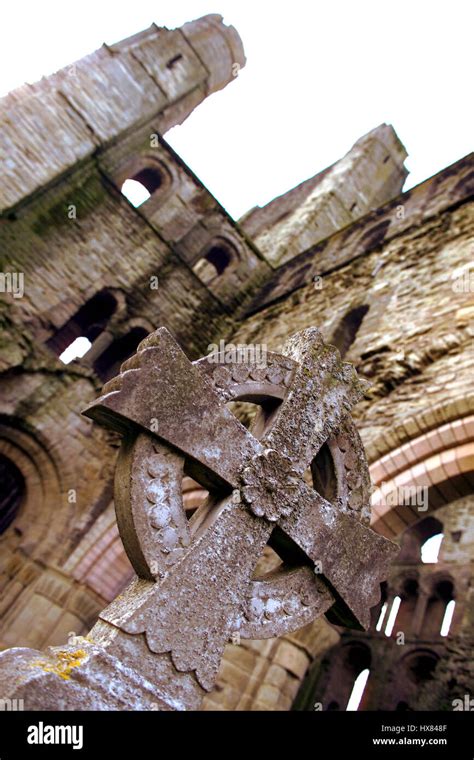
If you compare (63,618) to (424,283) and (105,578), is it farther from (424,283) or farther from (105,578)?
(424,283)

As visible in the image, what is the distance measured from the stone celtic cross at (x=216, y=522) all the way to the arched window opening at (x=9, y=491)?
6.46m

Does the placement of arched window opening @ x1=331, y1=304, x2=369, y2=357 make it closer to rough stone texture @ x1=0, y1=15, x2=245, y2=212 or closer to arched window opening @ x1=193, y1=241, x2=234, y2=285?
arched window opening @ x1=193, y1=241, x2=234, y2=285

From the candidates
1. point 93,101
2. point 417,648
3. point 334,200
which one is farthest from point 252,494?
point 334,200

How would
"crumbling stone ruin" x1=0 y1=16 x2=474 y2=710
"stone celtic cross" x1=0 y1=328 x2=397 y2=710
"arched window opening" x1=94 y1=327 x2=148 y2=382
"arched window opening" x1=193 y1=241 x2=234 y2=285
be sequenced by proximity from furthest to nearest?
"arched window opening" x1=193 y1=241 x2=234 y2=285
"arched window opening" x1=94 y1=327 x2=148 y2=382
"crumbling stone ruin" x1=0 y1=16 x2=474 y2=710
"stone celtic cross" x1=0 y1=328 x2=397 y2=710

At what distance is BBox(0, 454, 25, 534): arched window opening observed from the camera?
8.01 meters

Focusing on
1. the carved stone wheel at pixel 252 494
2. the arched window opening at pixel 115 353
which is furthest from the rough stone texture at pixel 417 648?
the carved stone wheel at pixel 252 494

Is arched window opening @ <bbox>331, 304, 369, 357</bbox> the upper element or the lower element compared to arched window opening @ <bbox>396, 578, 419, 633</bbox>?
lower

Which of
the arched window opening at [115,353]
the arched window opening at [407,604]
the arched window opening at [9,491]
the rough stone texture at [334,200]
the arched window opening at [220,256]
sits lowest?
the arched window opening at [9,491]

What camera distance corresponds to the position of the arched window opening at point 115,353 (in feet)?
30.3

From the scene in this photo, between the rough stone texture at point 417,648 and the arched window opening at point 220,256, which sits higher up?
the arched window opening at point 220,256

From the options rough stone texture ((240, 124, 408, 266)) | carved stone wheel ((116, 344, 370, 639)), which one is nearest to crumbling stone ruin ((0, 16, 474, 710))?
carved stone wheel ((116, 344, 370, 639))

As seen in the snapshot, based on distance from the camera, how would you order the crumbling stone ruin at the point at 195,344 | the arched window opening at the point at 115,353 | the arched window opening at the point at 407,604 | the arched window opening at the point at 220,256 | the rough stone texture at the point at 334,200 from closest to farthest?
the crumbling stone ruin at the point at 195,344 → the arched window opening at the point at 115,353 → the arched window opening at the point at 220,256 → the arched window opening at the point at 407,604 → the rough stone texture at the point at 334,200

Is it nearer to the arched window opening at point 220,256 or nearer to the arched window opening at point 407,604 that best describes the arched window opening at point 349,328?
the arched window opening at point 220,256

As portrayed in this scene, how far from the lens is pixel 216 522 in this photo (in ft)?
6.71
